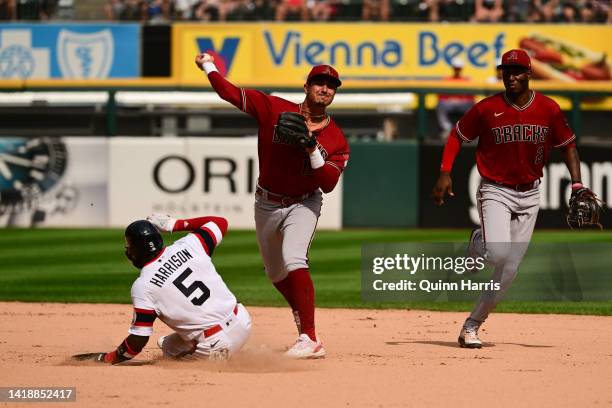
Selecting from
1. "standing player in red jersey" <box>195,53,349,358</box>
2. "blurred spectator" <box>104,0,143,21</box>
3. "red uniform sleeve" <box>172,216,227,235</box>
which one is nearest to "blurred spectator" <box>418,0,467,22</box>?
"blurred spectator" <box>104,0,143,21</box>

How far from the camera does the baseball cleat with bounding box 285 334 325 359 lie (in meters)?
7.65

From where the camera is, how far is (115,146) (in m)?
15.9

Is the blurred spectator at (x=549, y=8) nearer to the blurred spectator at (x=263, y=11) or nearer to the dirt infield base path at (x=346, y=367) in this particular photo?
the blurred spectator at (x=263, y=11)

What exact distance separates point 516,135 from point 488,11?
48.4 ft

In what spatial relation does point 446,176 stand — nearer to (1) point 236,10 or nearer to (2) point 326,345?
(2) point 326,345

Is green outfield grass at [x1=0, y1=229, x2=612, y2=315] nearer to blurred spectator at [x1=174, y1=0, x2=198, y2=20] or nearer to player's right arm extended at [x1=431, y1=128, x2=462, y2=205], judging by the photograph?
player's right arm extended at [x1=431, y1=128, x2=462, y2=205]

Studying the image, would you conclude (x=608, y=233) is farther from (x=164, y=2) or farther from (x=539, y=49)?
(x=164, y=2)

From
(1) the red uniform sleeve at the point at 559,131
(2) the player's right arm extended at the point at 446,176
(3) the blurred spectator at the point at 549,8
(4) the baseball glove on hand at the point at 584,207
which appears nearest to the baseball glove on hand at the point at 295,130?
(2) the player's right arm extended at the point at 446,176

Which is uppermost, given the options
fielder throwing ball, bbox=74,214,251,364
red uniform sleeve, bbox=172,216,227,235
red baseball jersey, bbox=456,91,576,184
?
red baseball jersey, bbox=456,91,576,184

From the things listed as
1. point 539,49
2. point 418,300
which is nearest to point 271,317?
point 418,300

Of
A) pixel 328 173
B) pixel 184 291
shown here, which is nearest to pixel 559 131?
pixel 328 173

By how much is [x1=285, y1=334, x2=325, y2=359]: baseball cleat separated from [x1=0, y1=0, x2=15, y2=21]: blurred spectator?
16.8m

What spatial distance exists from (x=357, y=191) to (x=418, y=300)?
454 centimetres

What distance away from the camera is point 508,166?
322 inches
